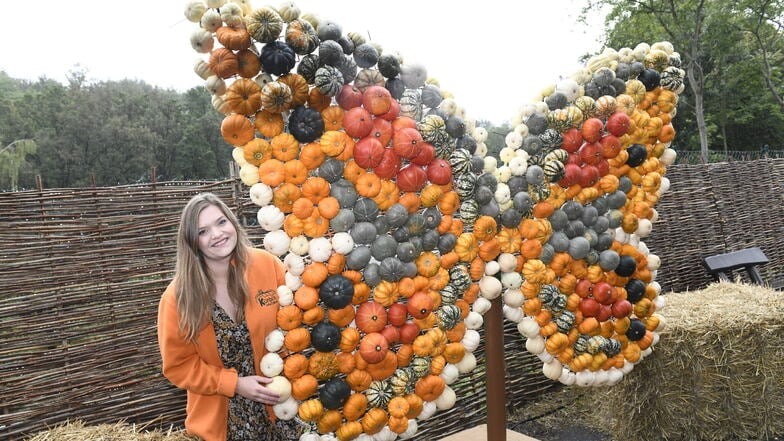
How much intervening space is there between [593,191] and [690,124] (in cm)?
2550

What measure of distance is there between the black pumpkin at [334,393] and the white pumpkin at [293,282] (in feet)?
1.24

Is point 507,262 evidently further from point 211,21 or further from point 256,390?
point 211,21

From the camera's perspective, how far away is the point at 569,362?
2570mm

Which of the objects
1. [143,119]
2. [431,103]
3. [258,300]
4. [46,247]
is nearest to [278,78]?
[431,103]

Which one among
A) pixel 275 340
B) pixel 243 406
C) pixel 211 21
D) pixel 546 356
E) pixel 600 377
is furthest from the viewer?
pixel 600 377

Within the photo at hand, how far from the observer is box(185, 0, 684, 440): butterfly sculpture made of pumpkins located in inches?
74.8

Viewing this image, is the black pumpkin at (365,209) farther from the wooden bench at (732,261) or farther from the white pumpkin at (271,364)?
the wooden bench at (732,261)

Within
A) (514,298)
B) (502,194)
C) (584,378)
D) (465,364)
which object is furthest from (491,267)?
(584,378)

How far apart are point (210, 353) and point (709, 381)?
121 inches

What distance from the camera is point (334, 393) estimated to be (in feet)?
6.69

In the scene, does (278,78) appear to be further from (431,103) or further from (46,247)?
(46,247)

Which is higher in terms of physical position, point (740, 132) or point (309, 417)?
point (740, 132)

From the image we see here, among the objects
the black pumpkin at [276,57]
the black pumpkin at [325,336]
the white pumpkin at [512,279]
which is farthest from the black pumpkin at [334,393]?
the black pumpkin at [276,57]

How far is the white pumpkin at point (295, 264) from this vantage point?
197 centimetres
